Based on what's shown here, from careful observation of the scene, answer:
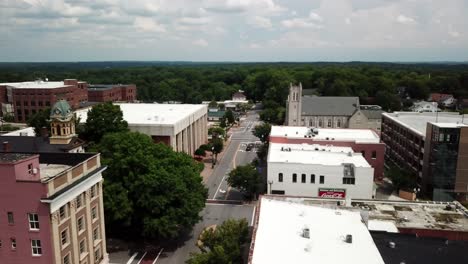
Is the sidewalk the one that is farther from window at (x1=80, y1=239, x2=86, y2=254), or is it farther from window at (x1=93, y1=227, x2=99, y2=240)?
window at (x1=80, y1=239, x2=86, y2=254)

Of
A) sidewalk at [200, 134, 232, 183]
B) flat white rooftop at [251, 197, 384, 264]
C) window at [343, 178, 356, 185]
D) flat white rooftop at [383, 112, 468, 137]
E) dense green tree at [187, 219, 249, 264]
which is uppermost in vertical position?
flat white rooftop at [383, 112, 468, 137]

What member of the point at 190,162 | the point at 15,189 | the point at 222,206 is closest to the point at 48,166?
the point at 15,189

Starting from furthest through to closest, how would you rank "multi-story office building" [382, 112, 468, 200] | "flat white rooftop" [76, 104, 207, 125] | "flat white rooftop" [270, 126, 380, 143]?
"flat white rooftop" [76, 104, 207, 125] < "flat white rooftop" [270, 126, 380, 143] < "multi-story office building" [382, 112, 468, 200]

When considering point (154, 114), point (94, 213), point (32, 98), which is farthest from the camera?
point (32, 98)

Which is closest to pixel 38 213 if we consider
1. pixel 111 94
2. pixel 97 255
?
pixel 97 255

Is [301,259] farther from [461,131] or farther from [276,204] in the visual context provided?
[461,131]

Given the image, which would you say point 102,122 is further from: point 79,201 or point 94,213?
point 79,201

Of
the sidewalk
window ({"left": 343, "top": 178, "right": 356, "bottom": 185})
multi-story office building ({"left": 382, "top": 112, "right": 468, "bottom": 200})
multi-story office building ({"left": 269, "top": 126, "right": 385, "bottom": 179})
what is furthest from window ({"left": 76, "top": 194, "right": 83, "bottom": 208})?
multi-story office building ({"left": 382, "top": 112, "right": 468, "bottom": 200})
